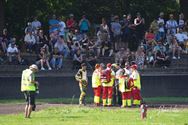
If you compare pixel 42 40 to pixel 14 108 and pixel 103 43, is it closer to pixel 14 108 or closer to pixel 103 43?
pixel 103 43

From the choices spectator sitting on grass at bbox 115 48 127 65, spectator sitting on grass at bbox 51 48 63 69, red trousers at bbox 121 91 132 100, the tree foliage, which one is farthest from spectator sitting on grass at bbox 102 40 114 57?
red trousers at bbox 121 91 132 100

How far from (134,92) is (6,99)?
8.39 m

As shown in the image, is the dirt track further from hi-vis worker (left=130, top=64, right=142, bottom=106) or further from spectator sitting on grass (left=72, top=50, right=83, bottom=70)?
spectator sitting on grass (left=72, top=50, right=83, bottom=70)

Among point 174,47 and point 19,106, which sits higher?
point 174,47

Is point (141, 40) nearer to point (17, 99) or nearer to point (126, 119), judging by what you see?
point (17, 99)

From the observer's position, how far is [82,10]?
5425 centimetres

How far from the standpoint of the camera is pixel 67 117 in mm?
27250

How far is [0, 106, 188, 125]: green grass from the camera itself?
25.1 m

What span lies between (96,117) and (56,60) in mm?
13761

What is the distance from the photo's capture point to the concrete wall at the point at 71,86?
128ft

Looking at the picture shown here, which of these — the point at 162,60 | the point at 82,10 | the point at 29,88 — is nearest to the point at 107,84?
the point at 29,88

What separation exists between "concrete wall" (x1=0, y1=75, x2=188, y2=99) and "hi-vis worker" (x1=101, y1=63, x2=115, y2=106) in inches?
231

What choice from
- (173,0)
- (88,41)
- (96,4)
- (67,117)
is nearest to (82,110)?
(67,117)

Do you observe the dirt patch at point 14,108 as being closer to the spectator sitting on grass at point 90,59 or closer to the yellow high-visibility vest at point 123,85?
the yellow high-visibility vest at point 123,85
